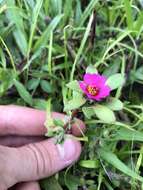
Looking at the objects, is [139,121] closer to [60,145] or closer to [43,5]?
[60,145]

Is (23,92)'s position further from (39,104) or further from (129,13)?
(129,13)

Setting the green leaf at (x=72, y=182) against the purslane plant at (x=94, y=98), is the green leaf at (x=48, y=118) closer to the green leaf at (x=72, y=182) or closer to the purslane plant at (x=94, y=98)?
the purslane plant at (x=94, y=98)

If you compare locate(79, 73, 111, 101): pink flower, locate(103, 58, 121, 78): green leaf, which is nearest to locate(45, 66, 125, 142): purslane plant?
locate(79, 73, 111, 101): pink flower

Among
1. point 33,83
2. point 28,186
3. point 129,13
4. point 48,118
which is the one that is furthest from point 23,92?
point 129,13

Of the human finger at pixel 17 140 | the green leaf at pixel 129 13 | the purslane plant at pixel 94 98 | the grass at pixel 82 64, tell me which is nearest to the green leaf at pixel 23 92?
the grass at pixel 82 64

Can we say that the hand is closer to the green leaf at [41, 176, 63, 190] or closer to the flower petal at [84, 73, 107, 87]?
the green leaf at [41, 176, 63, 190]

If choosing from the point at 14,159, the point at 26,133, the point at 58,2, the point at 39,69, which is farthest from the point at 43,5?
the point at 14,159
